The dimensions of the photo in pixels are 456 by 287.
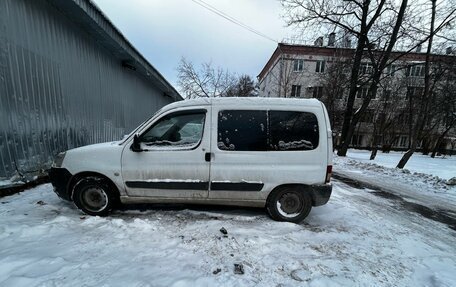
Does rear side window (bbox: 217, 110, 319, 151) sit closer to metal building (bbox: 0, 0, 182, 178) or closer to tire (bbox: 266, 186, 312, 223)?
tire (bbox: 266, 186, 312, 223)

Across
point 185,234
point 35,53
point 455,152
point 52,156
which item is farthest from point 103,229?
point 455,152

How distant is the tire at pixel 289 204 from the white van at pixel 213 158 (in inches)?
0.8

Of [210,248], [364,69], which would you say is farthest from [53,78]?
[364,69]

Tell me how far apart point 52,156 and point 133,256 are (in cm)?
459

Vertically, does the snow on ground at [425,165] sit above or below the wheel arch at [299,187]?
below

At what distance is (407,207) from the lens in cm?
541

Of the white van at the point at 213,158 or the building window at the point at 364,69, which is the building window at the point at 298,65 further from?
the white van at the point at 213,158

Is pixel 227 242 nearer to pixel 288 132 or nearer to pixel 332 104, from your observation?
pixel 288 132

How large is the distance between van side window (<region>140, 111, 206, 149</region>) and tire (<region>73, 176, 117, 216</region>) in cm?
99

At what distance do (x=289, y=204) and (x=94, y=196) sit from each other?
3.29 m

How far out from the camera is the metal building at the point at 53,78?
464cm

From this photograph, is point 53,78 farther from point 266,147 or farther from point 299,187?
point 299,187

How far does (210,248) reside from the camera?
3010 mm

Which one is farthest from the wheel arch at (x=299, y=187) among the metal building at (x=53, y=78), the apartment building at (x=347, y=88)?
the apartment building at (x=347, y=88)
